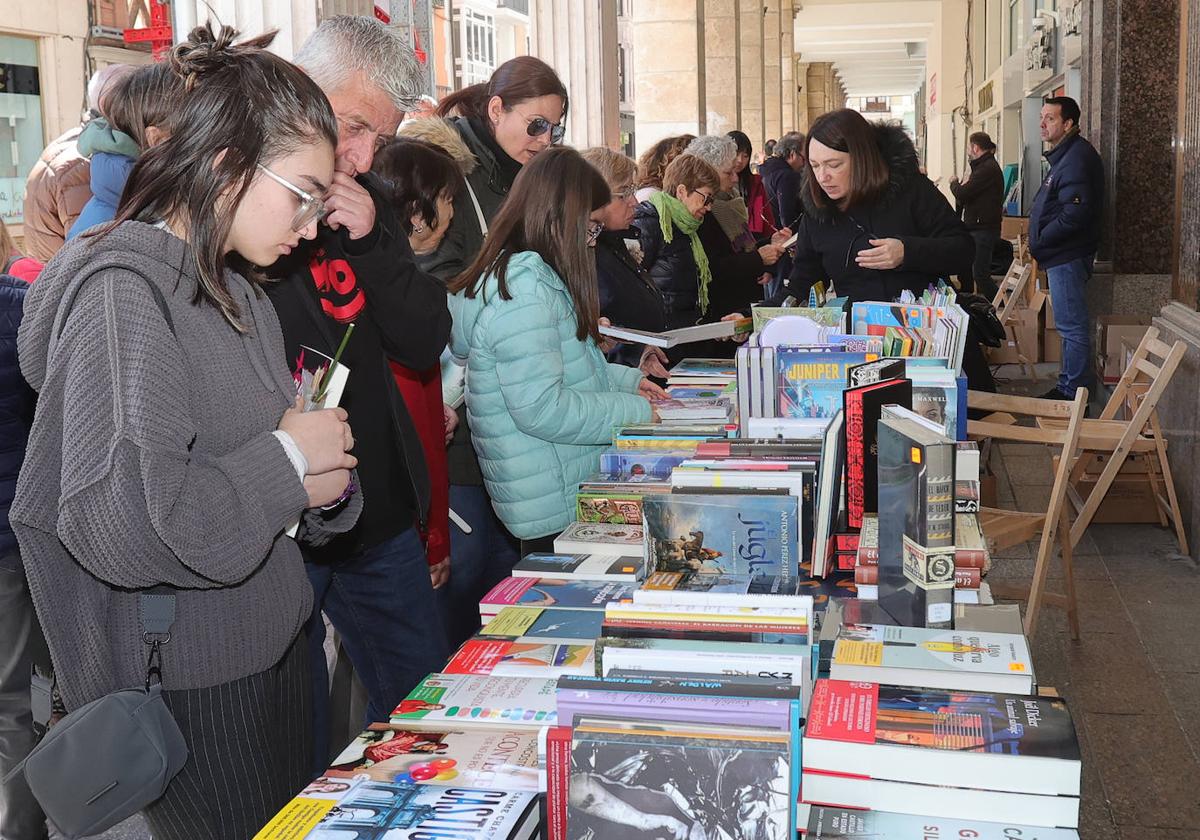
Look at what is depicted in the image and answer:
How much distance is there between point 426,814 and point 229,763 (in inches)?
14.6

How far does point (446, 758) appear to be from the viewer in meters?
1.55

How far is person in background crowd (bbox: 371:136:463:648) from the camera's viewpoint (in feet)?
8.87

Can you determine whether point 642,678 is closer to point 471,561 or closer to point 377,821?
point 377,821

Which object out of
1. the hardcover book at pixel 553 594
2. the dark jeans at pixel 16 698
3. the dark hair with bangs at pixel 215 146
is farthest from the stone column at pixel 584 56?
the dark hair with bangs at pixel 215 146

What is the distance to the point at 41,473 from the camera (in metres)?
1.49

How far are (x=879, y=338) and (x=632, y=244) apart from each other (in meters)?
3.20

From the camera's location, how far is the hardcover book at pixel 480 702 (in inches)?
64.8

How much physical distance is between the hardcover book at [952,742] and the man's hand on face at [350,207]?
1.21 meters

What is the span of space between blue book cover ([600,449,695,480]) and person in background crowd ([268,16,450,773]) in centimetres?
56

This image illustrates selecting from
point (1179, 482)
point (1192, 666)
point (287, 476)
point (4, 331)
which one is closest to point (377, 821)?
point (287, 476)

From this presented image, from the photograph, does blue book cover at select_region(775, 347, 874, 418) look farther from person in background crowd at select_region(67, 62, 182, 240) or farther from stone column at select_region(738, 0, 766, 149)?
stone column at select_region(738, 0, 766, 149)

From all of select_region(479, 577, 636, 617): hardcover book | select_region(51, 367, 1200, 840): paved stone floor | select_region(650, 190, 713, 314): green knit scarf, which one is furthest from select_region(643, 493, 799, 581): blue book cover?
select_region(650, 190, 713, 314): green knit scarf

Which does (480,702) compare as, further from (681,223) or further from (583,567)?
(681,223)

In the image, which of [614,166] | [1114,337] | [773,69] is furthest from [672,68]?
[773,69]
